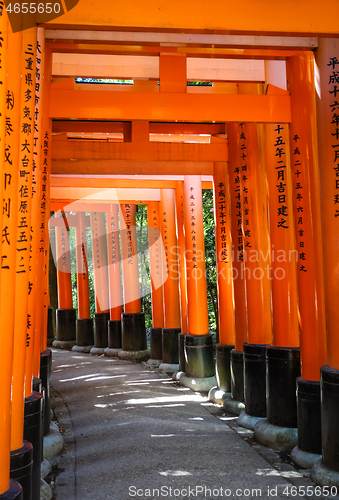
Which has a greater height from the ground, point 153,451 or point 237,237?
point 237,237

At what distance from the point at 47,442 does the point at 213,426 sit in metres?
2.07

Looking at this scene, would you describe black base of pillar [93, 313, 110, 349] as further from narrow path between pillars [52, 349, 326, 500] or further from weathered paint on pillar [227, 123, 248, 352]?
weathered paint on pillar [227, 123, 248, 352]

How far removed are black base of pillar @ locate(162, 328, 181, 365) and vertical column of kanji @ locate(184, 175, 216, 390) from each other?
1662 millimetres

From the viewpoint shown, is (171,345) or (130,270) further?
(130,270)

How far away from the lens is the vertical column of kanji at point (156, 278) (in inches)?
431

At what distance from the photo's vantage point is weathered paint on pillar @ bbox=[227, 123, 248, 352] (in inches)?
263

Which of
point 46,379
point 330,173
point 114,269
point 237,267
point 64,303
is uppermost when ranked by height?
point 330,173

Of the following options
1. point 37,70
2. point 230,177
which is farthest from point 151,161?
point 37,70

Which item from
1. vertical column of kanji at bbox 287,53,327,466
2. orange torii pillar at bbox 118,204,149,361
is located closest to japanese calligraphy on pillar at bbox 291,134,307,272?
vertical column of kanji at bbox 287,53,327,466

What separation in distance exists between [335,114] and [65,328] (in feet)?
39.0

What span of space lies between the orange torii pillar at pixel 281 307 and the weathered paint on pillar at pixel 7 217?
3.40 meters

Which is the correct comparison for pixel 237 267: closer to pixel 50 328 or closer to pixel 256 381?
pixel 256 381

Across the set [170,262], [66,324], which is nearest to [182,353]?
[170,262]

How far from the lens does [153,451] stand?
4992 millimetres
